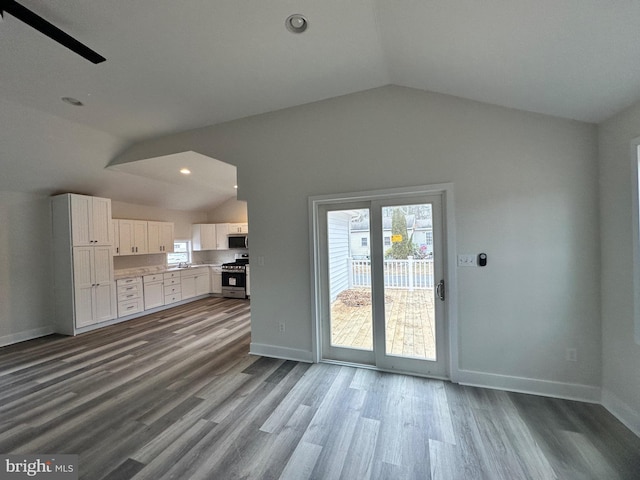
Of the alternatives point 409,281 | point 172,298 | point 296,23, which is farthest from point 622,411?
point 172,298

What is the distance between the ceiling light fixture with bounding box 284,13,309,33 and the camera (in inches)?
75.3

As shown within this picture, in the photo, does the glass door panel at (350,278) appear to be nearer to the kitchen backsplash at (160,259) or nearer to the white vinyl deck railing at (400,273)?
the white vinyl deck railing at (400,273)

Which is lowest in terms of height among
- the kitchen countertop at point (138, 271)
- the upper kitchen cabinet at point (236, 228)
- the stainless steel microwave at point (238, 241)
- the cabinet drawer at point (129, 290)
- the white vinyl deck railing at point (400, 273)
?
the cabinet drawer at point (129, 290)

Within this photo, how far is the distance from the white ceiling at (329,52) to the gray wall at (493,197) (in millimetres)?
219

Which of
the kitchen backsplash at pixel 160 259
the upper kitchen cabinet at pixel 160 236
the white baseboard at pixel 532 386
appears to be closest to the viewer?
the white baseboard at pixel 532 386

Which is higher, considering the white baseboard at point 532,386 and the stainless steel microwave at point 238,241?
the stainless steel microwave at point 238,241

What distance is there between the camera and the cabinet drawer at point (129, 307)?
5157 mm

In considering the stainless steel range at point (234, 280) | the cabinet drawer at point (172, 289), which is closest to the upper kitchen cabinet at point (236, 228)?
the stainless steel range at point (234, 280)

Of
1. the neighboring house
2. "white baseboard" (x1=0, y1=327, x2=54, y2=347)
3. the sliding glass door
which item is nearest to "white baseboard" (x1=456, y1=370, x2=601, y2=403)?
the sliding glass door

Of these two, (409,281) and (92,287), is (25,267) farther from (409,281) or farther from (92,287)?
(409,281)

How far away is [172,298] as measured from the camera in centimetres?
619

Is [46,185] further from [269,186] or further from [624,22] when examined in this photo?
[624,22]

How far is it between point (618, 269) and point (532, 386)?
4.12 ft

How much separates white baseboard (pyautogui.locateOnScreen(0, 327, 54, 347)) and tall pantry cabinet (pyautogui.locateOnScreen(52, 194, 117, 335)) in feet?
0.59
